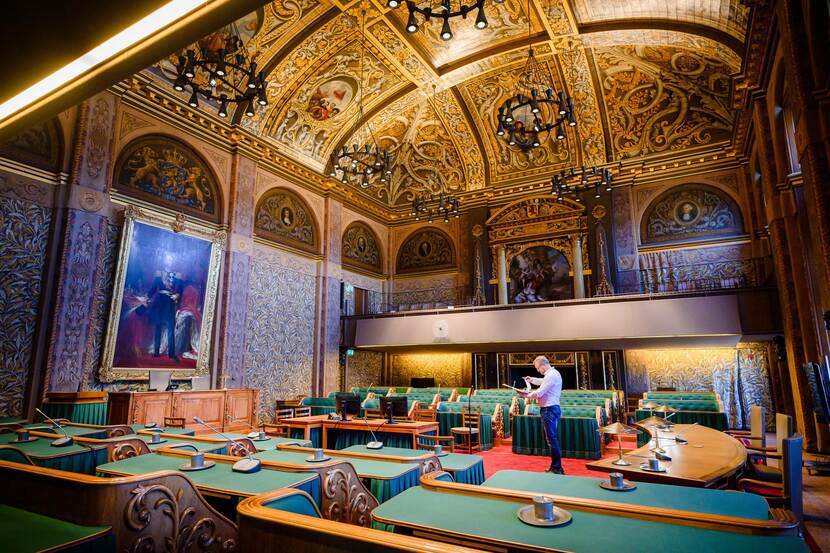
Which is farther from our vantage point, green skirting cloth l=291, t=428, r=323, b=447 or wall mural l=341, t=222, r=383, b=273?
wall mural l=341, t=222, r=383, b=273

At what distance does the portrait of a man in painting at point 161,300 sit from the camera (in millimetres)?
9453

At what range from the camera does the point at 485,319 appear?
14.0 m

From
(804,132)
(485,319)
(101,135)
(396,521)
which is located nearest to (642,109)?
(485,319)

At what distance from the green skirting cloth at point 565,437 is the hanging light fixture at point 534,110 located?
247 inches

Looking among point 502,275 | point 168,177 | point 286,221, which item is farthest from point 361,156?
point 502,275

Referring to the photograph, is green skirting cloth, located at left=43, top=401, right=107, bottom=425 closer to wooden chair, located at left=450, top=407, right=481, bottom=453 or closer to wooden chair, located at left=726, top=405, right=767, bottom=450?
wooden chair, located at left=450, top=407, right=481, bottom=453

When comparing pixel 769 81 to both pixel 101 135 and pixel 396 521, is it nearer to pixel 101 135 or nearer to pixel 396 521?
pixel 396 521

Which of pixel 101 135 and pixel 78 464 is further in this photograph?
pixel 101 135

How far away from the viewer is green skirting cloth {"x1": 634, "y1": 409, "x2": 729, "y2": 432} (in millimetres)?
8094

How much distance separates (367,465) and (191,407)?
288 inches

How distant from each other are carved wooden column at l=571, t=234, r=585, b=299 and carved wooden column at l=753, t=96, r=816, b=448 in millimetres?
5972

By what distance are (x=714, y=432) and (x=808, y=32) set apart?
537 centimetres

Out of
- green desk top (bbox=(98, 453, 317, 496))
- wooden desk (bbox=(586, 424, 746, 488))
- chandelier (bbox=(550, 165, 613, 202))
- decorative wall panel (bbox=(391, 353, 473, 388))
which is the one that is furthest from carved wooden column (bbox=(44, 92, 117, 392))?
chandelier (bbox=(550, 165, 613, 202))

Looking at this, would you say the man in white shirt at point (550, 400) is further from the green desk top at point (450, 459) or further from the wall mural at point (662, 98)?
the wall mural at point (662, 98)
